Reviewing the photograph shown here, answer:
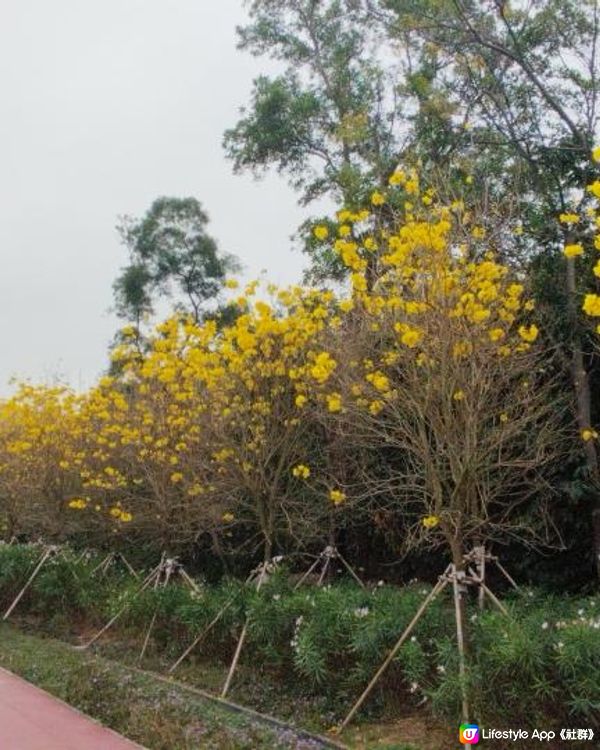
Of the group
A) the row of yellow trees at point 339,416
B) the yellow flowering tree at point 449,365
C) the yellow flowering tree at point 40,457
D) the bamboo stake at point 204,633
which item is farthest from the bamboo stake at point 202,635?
the yellow flowering tree at point 40,457

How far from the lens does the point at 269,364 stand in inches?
285

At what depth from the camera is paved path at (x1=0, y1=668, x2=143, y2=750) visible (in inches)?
203

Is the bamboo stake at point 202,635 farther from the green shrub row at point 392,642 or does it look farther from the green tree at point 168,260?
the green tree at point 168,260

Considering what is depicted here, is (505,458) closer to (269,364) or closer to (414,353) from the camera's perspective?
(414,353)

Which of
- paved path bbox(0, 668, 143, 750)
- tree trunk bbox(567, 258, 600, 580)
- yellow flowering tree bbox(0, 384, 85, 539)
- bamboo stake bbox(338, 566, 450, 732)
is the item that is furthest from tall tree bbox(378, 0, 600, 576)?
yellow flowering tree bbox(0, 384, 85, 539)

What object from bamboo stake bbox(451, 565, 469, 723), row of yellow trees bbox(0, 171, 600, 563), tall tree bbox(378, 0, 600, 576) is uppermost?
tall tree bbox(378, 0, 600, 576)

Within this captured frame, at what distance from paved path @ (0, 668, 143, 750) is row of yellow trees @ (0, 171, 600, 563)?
2.29 metres

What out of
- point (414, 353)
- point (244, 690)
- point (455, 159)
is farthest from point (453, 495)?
point (455, 159)

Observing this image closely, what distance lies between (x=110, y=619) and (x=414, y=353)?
18.3 feet

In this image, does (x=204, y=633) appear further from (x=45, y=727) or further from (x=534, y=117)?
(x=534, y=117)

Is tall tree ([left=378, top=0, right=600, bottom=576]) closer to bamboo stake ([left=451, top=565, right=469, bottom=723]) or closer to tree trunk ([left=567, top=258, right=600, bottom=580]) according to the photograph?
tree trunk ([left=567, top=258, right=600, bottom=580])

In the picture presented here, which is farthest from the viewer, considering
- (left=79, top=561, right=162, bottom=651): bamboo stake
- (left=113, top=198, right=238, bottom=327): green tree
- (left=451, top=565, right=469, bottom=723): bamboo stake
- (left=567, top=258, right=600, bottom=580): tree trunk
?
(left=113, top=198, right=238, bottom=327): green tree

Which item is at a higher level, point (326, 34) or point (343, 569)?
point (326, 34)
